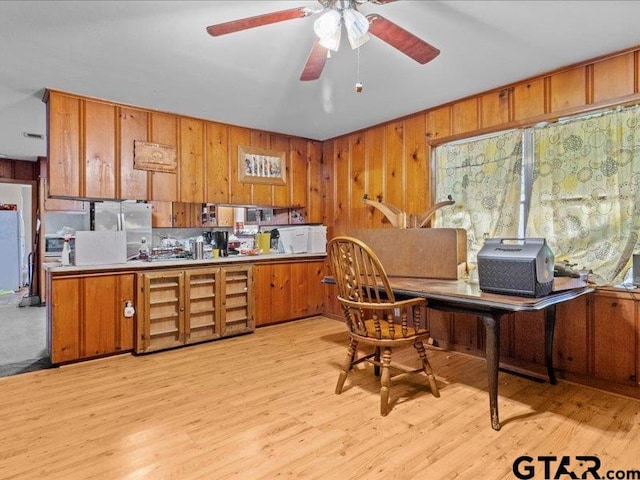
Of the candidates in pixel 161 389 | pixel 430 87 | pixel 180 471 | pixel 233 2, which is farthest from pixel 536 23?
pixel 161 389

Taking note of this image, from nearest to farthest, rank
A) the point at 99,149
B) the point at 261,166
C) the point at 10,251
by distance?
the point at 99,149 < the point at 261,166 < the point at 10,251

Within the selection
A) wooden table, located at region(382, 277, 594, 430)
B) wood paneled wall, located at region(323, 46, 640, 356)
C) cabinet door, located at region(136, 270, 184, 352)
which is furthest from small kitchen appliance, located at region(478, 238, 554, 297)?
cabinet door, located at region(136, 270, 184, 352)

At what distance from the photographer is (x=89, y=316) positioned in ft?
10.4

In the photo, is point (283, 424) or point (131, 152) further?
point (131, 152)

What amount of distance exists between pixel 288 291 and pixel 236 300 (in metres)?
0.73

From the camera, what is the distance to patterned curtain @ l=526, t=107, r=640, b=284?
2510 mm

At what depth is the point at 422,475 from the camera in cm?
166

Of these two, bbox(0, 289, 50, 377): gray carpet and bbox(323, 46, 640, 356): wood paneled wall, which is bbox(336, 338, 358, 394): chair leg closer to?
bbox(323, 46, 640, 356): wood paneled wall

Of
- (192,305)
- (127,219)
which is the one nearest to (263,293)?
(192,305)

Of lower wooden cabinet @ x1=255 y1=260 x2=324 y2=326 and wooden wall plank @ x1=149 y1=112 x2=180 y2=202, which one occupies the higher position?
wooden wall plank @ x1=149 y1=112 x2=180 y2=202

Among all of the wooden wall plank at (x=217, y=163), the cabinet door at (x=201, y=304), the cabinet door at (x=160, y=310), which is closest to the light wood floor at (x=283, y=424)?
the cabinet door at (x=160, y=310)

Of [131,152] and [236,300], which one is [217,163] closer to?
[131,152]

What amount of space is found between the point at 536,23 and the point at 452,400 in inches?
92.6

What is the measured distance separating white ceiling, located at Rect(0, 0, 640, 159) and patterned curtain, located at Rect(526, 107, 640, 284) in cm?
52
